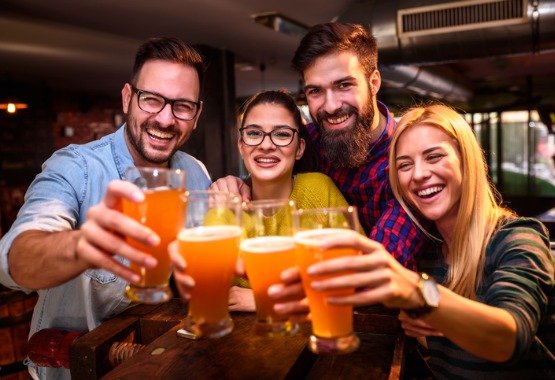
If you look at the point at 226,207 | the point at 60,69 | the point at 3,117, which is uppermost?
the point at 60,69

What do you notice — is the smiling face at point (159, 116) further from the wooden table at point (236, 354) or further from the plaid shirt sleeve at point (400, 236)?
the plaid shirt sleeve at point (400, 236)

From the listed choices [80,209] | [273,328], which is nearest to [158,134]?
[80,209]

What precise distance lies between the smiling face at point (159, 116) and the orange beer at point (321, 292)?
4.68ft

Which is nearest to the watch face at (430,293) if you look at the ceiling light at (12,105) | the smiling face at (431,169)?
the smiling face at (431,169)

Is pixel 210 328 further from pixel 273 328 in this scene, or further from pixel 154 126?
pixel 154 126

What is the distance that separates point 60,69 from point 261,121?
18.4 ft

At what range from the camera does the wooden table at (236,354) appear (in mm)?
1345

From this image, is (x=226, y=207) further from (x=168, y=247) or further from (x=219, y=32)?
(x=219, y=32)

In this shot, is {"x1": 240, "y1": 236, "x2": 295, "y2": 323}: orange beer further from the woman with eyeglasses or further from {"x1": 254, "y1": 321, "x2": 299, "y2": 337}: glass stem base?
the woman with eyeglasses

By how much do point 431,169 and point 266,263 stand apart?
0.92 meters

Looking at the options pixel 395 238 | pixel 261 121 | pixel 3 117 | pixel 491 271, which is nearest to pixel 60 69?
pixel 3 117

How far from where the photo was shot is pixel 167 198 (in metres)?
1.02

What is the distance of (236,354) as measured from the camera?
1454mm

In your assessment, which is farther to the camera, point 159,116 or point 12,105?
point 12,105
